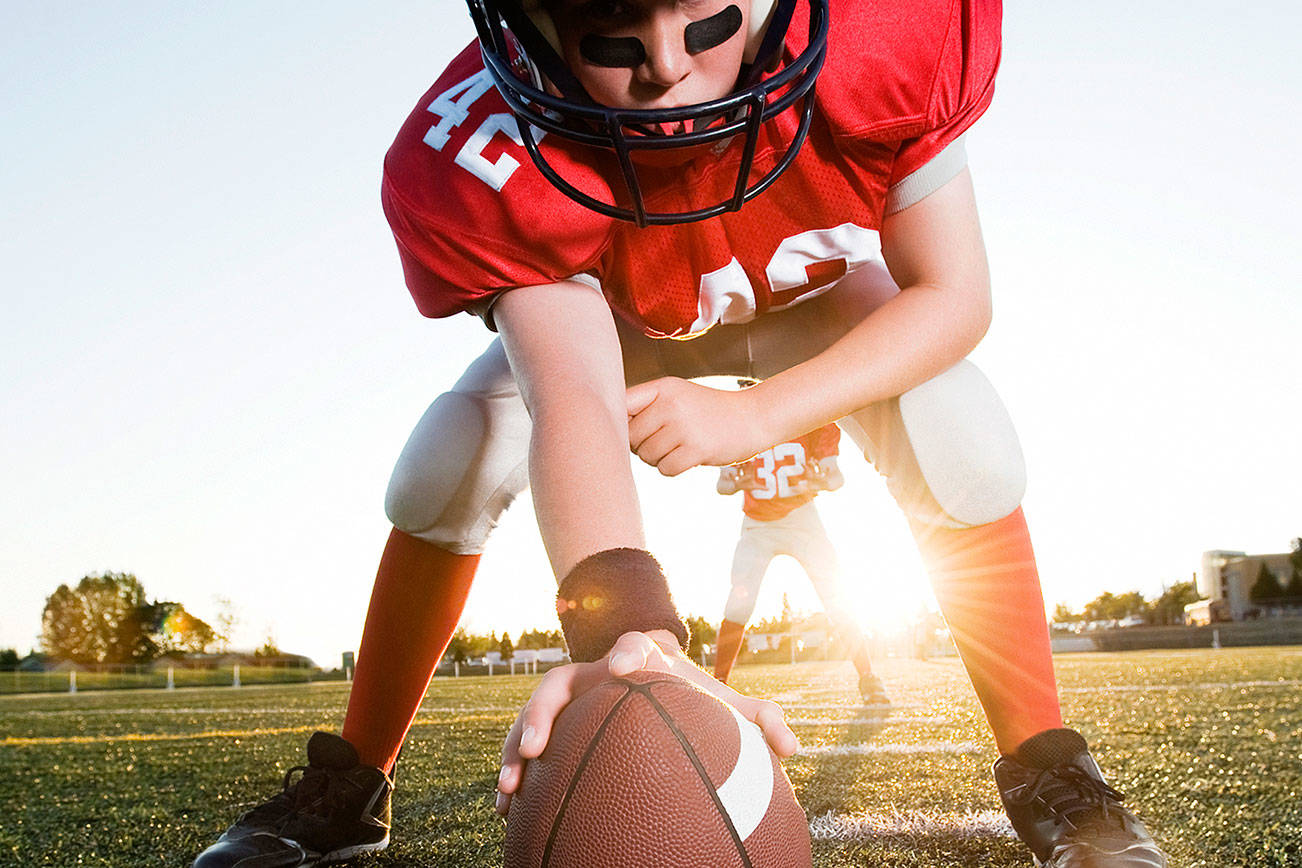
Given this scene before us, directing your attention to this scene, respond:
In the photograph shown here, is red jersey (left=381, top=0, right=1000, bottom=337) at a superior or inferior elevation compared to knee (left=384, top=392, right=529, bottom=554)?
superior

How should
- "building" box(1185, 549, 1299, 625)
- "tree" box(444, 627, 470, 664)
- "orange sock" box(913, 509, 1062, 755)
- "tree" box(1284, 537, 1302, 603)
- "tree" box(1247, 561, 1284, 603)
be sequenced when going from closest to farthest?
"orange sock" box(913, 509, 1062, 755), "tree" box(444, 627, 470, 664), "tree" box(1284, 537, 1302, 603), "tree" box(1247, 561, 1284, 603), "building" box(1185, 549, 1299, 625)

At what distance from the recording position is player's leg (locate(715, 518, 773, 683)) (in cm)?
495

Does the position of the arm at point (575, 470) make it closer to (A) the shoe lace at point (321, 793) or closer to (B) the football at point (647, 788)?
(B) the football at point (647, 788)

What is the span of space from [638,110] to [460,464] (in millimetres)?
749

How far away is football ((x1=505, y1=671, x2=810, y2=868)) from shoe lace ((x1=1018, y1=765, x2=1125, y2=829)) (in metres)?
0.76

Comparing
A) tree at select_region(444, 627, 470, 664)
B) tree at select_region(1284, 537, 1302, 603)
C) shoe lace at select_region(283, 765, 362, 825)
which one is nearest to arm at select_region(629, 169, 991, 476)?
shoe lace at select_region(283, 765, 362, 825)

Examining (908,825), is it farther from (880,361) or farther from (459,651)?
(459,651)

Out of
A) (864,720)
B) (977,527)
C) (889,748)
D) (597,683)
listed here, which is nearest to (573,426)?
(597,683)

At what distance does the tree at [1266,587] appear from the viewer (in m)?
42.8

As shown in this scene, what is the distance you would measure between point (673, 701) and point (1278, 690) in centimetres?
607

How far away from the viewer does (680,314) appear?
65.6 inches

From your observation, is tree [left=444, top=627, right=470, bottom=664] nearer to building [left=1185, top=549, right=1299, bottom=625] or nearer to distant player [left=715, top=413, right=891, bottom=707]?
distant player [left=715, top=413, right=891, bottom=707]

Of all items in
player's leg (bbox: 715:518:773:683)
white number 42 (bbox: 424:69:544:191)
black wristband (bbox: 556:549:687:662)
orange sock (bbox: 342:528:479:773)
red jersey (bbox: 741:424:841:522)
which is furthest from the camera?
red jersey (bbox: 741:424:841:522)

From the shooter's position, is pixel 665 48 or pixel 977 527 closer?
pixel 665 48
